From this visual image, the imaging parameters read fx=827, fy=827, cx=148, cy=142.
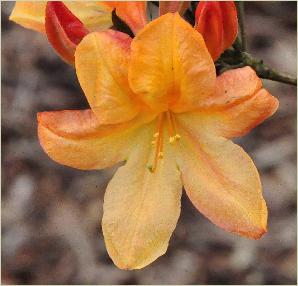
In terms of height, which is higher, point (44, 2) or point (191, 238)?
point (44, 2)

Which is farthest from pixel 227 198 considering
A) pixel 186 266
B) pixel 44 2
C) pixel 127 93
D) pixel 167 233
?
pixel 186 266

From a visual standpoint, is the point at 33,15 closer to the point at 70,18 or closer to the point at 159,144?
the point at 70,18

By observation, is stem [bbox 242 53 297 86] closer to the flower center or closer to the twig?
the twig

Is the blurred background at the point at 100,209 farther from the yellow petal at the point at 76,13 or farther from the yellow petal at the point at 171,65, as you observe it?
the yellow petal at the point at 171,65

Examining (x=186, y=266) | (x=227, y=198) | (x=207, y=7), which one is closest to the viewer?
(x=207, y=7)

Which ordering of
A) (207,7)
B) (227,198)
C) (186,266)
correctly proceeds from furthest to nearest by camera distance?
(186,266) → (227,198) → (207,7)

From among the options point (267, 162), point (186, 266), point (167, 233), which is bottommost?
point (186, 266)

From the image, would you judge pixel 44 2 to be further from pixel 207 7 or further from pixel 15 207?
pixel 15 207

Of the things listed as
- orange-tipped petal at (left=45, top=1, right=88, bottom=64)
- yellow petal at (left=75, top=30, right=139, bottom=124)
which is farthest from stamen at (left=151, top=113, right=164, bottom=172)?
orange-tipped petal at (left=45, top=1, right=88, bottom=64)

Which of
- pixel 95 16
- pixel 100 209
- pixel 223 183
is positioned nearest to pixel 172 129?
pixel 223 183
